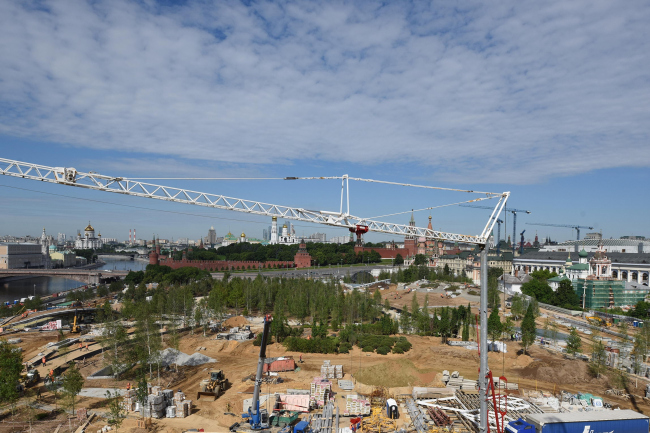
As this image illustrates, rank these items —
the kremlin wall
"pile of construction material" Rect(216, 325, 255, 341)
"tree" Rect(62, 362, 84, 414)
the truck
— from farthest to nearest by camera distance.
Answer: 1. the kremlin wall
2. "pile of construction material" Rect(216, 325, 255, 341)
3. "tree" Rect(62, 362, 84, 414)
4. the truck

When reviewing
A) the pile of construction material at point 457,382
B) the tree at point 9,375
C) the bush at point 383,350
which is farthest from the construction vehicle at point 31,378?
the pile of construction material at point 457,382

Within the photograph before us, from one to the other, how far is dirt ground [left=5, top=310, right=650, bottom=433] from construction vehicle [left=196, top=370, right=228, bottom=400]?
0.29 m

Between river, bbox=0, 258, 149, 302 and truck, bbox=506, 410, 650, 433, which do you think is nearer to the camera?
truck, bbox=506, 410, 650, 433

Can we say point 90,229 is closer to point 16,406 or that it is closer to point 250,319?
point 250,319

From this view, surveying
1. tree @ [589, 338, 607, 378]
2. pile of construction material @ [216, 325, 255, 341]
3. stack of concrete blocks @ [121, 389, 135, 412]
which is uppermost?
tree @ [589, 338, 607, 378]

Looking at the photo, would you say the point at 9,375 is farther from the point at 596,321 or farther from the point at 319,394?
the point at 596,321

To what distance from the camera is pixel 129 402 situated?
19.5 m

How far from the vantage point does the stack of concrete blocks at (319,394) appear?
1994cm

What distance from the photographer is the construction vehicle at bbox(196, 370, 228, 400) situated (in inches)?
840

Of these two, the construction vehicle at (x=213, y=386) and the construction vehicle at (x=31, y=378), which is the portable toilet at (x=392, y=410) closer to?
the construction vehicle at (x=213, y=386)

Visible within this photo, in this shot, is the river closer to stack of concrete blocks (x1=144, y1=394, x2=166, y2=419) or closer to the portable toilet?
stack of concrete blocks (x1=144, y1=394, x2=166, y2=419)

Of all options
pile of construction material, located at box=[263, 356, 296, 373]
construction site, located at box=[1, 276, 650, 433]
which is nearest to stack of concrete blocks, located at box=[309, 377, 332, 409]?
construction site, located at box=[1, 276, 650, 433]

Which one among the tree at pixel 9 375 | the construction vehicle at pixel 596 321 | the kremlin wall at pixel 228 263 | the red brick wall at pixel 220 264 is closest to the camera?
the tree at pixel 9 375

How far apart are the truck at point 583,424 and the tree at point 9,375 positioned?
64.4 feet
